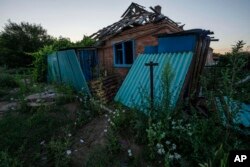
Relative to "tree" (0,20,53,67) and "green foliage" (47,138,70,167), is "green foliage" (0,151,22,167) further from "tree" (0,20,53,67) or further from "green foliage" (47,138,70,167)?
"tree" (0,20,53,67)

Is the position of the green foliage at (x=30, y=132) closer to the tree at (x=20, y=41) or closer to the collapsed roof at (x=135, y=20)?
the collapsed roof at (x=135, y=20)

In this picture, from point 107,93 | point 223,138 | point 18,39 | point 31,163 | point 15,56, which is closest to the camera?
point 223,138

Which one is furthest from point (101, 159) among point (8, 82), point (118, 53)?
point (8, 82)

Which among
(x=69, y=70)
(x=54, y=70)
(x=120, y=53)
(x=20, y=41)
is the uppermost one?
(x=20, y=41)

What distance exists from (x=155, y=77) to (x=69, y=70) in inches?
190

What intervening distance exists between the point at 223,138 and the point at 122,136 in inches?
73.5

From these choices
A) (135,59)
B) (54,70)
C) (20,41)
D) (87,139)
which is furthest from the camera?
(20,41)

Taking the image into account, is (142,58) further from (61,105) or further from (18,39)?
(18,39)

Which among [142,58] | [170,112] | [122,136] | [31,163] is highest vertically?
[142,58]

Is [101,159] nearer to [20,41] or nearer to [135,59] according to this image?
[135,59]

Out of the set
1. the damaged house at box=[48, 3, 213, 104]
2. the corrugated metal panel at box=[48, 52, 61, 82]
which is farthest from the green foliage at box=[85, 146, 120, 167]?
the corrugated metal panel at box=[48, 52, 61, 82]

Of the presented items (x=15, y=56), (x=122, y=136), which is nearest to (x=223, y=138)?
(x=122, y=136)

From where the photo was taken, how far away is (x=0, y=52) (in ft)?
77.9

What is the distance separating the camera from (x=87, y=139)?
4.30 m
